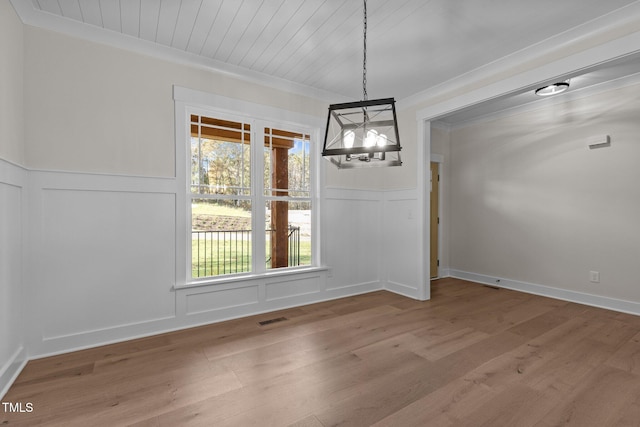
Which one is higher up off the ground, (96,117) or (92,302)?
(96,117)

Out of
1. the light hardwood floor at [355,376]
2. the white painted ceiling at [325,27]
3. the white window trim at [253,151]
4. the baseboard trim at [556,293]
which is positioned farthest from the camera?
the baseboard trim at [556,293]

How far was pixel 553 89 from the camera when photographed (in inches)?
149

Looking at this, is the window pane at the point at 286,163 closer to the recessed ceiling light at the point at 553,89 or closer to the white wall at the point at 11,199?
the white wall at the point at 11,199

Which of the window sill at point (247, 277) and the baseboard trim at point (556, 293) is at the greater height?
the window sill at point (247, 277)

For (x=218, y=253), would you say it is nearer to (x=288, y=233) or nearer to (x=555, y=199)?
(x=288, y=233)

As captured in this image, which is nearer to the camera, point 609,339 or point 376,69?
point 609,339

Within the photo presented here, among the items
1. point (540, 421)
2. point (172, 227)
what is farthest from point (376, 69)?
point (540, 421)

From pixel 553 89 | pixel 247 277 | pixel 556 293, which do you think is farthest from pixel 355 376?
pixel 553 89

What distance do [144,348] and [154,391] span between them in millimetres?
759

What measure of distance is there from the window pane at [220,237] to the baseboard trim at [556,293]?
3.88 metres

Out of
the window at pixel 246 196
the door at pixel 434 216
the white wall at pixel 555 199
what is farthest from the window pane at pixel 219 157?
the white wall at pixel 555 199

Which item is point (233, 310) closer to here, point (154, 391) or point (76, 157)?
point (154, 391)

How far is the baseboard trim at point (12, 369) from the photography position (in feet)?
6.47

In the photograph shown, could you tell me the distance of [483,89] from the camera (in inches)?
136
